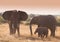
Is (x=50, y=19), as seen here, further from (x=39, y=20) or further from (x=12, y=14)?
(x=12, y=14)

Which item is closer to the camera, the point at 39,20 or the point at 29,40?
the point at 29,40

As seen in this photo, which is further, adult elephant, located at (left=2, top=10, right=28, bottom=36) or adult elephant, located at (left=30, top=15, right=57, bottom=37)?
adult elephant, located at (left=30, top=15, right=57, bottom=37)

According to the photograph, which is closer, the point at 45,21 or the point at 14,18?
the point at 14,18

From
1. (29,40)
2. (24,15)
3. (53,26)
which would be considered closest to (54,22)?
(53,26)

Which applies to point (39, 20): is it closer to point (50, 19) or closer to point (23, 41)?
point (50, 19)

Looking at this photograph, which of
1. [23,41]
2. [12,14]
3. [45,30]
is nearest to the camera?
[23,41]

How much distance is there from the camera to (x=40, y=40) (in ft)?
27.7

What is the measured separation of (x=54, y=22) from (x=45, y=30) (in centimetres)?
110

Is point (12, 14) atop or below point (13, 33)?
atop

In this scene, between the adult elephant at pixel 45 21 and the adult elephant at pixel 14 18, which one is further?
the adult elephant at pixel 45 21

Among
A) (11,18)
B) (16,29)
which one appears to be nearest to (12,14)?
(11,18)

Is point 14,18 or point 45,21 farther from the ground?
point 14,18

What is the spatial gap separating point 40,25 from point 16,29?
3.07 feet

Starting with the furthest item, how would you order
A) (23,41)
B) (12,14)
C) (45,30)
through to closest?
(12,14)
(45,30)
(23,41)
